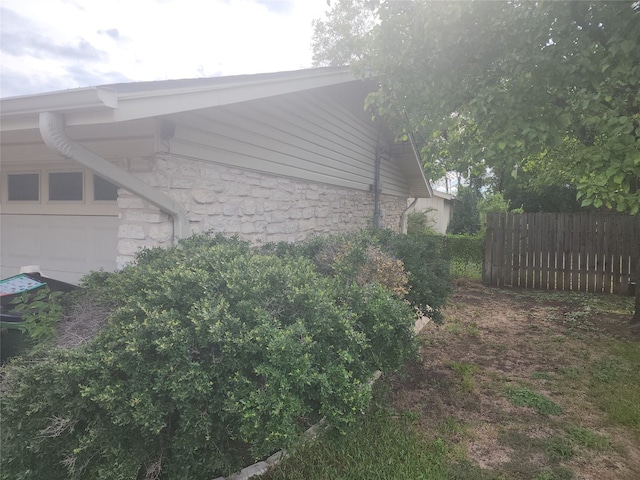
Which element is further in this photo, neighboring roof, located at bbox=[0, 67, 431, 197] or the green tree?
the green tree

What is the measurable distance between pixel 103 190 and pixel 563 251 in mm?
9535

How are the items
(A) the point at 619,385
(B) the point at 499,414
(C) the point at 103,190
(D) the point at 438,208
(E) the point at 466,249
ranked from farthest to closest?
(D) the point at 438,208 < (E) the point at 466,249 < (C) the point at 103,190 < (A) the point at 619,385 < (B) the point at 499,414

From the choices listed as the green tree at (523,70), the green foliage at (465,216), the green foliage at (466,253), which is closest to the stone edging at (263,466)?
the green tree at (523,70)

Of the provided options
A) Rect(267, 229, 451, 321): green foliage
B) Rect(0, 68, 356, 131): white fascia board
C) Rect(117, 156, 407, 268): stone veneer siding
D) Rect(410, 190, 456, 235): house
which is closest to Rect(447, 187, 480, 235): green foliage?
Rect(410, 190, 456, 235): house

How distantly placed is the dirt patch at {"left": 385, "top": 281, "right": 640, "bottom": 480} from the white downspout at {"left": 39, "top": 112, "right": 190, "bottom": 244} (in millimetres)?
2746

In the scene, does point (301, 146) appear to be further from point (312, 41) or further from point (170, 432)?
point (312, 41)

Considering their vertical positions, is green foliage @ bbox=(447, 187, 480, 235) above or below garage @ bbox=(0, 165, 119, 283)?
above

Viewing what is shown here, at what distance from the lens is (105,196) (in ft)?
14.9

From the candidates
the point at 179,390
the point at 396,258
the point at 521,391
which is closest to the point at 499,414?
the point at 521,391

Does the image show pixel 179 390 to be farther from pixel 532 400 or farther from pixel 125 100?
pixel 532 400

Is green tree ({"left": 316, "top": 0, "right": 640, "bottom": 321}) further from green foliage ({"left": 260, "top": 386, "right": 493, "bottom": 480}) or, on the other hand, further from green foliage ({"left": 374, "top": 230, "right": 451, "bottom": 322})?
green foliage ({"left": 260, "top": 386, "right": 493, "bottom": 480})

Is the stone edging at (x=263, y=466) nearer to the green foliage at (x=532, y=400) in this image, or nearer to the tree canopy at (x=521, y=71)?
the green foliage at (x=532, y=400)

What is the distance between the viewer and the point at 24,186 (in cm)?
507

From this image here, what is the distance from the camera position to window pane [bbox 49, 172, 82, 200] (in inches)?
185
